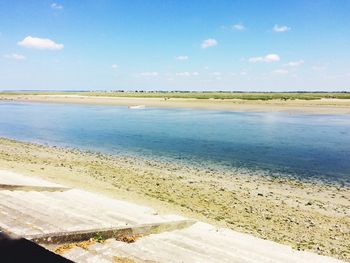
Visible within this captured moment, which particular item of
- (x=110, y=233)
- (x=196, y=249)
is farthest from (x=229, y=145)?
(x=110, y=233)

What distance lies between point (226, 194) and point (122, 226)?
37.1ft

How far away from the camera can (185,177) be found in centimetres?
2030

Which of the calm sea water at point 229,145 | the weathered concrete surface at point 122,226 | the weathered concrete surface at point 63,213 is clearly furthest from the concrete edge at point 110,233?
the calm sea water at point 229,145

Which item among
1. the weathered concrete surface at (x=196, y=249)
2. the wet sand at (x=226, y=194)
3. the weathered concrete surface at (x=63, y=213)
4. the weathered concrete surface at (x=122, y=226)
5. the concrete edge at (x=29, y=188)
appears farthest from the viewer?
the wet sand at (x=226, y=194)

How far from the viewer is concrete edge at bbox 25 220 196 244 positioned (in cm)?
476

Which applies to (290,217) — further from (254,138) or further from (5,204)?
(254,138)

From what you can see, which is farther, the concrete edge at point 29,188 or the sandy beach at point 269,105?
the sandy beach at point 269,105

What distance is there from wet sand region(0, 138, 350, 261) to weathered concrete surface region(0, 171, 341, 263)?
13.3 feet

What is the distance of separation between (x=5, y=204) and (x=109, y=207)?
2257mm

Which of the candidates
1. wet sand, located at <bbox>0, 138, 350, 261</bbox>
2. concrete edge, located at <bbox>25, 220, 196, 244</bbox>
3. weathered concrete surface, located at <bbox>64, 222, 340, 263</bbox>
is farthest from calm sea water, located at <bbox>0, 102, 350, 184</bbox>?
concrete edge, located at <bbox>25, 220, 196, 244</bbox>

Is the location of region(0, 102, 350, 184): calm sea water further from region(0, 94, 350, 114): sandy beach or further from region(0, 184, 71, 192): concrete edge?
region(0, 94, 350, 114): sandy beach

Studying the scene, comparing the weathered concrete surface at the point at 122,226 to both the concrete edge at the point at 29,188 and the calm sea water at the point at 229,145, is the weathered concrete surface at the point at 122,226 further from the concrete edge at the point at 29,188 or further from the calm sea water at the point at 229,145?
the calm sea water at the point at 229,145

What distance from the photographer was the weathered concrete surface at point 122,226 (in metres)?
5.45

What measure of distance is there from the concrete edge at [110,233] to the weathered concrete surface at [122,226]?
2.9 inches
